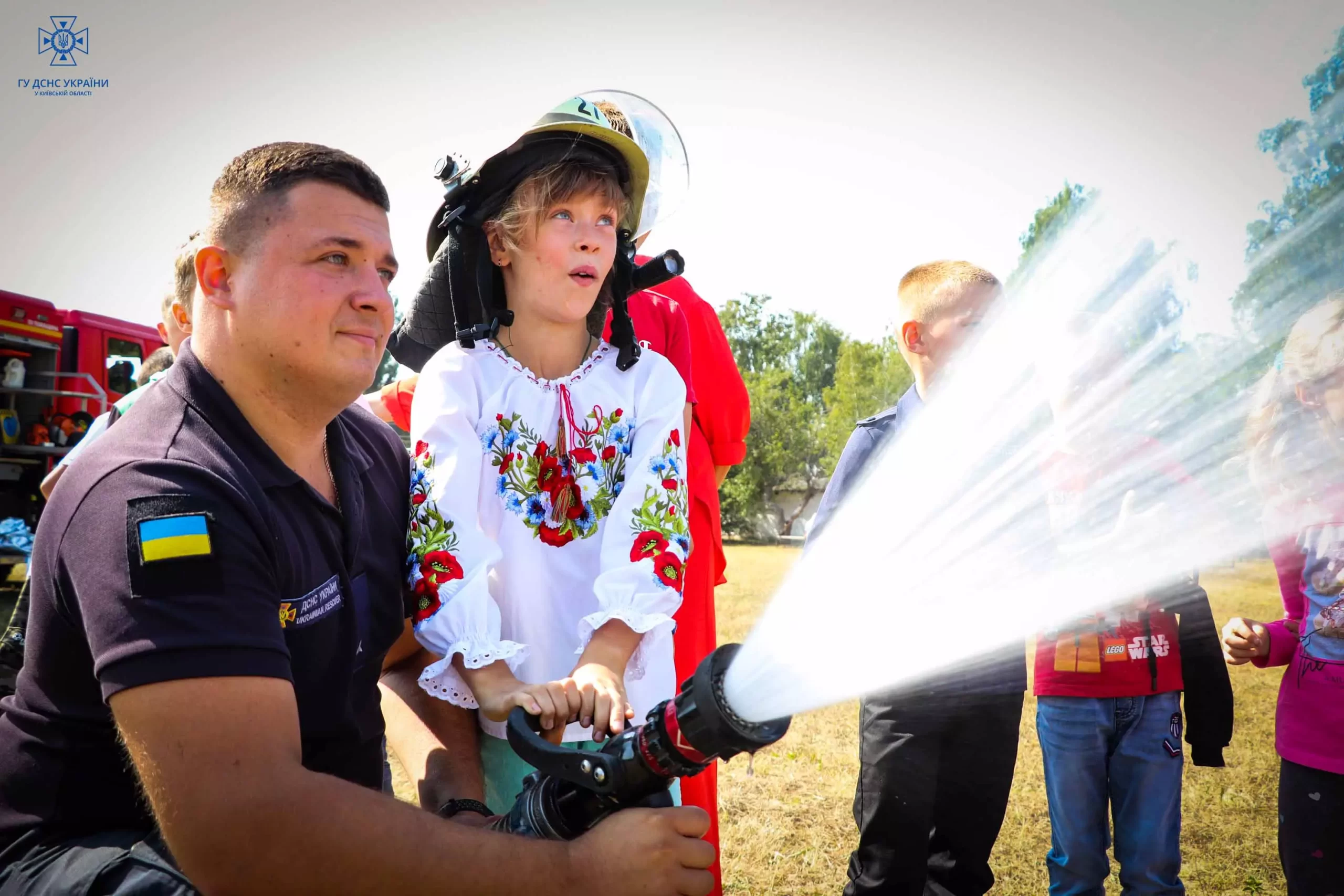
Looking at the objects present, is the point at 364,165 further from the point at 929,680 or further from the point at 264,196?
the point at 929,680

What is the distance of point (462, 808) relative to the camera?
1.96 m

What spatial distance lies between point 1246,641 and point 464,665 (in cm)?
282

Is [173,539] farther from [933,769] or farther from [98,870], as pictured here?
[933,769]

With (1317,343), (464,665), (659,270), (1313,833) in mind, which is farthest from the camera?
(1317,343)

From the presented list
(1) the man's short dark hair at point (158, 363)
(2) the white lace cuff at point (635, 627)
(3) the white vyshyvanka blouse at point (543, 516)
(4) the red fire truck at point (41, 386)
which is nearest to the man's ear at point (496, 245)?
(3) the white vyshyvanka blouse at point (543, 516)

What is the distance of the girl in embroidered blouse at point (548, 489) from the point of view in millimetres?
2068

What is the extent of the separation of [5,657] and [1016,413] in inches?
195

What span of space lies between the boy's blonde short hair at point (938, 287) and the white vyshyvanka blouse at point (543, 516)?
6.41 ft

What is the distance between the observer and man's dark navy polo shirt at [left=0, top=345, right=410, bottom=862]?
1508 mm

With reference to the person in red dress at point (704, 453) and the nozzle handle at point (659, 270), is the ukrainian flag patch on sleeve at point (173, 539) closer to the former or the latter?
the nozzle handle at point (659, 270)

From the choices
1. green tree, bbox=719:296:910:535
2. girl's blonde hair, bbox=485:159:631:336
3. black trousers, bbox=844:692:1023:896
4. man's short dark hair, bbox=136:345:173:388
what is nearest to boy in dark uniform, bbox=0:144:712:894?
girl's blonde hair, bbox=485:159:631:336

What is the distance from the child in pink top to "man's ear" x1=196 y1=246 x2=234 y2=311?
3.49 metres

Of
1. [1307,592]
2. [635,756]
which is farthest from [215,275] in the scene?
[1307,592]

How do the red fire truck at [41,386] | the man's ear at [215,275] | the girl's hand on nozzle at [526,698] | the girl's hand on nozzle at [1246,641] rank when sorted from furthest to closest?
the red fire truck at [41,386], the girl's hand on nozzle at [1246,641], the man's ear at [215,275], the girl's hand on nozzle at [526,698]
